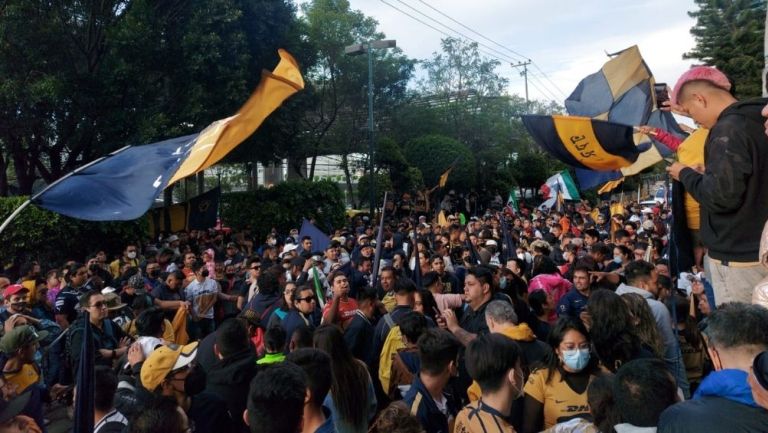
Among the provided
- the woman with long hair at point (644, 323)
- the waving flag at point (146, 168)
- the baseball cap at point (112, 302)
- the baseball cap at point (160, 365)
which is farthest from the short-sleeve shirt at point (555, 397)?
the baseball cap at point (112, 302)

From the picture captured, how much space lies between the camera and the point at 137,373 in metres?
3.97

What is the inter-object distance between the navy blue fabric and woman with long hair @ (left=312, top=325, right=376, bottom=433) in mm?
1985

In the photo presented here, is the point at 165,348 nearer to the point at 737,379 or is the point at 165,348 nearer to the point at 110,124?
the point at 737,379

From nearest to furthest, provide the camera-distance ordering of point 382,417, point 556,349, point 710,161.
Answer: point 382,417, point 710,161, point 556,349

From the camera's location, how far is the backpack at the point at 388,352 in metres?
4.59

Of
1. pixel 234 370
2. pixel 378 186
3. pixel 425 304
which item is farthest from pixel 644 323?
pixel 378 186

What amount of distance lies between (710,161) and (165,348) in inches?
132

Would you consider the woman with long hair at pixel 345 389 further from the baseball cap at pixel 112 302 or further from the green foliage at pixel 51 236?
the green foliage at pixel 51 236

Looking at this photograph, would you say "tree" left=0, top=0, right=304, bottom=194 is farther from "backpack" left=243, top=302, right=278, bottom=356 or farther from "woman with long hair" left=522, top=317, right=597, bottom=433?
"woman with long hair" left=522, top=317, right=597, bottom=433

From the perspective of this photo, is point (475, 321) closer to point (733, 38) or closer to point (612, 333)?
point (612, 333)

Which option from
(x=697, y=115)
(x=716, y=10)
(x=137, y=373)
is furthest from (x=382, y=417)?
(x=716, y=10)

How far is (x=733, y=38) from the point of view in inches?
1113

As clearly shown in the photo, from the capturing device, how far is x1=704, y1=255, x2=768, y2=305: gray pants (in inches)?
124

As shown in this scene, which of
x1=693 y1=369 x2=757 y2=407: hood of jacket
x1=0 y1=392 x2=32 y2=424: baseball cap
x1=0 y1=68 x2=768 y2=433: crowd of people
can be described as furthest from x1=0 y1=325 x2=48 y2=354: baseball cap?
x1=693 y1=369 x2=757 y2=407: hood of jacket
